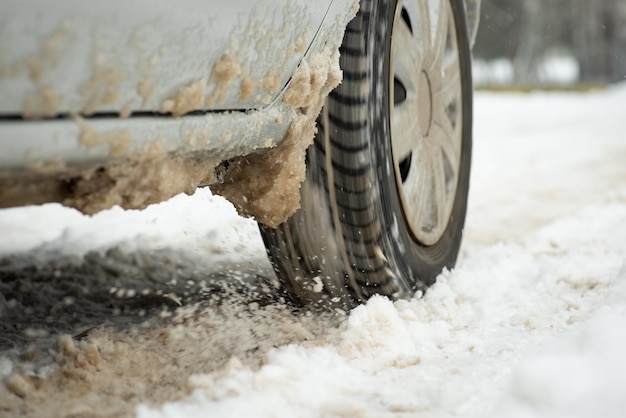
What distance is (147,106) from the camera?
116cm

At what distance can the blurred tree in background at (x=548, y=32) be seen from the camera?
24.0 meters

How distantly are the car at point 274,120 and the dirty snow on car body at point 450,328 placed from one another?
0.17 m

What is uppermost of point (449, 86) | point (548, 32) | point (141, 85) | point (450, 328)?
Answer: point (141, 85)

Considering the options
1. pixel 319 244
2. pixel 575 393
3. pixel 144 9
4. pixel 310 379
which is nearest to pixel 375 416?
pixel 310 379

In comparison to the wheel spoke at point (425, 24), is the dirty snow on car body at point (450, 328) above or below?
below

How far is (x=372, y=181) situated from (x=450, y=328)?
42 centimetres

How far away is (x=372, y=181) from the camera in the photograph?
172 cm

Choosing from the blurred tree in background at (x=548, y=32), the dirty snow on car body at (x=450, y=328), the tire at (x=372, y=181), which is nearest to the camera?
the dirty snow on car body at (x=450, y=328)

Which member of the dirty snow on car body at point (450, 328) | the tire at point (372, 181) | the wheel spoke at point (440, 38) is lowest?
the dirty snow on car body at point (450, 328)

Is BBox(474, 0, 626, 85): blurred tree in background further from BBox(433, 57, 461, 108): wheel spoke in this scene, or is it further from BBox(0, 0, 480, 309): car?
BBox(0, 0, 480, 309): car

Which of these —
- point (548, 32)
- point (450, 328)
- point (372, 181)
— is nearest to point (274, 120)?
point (372, 181)

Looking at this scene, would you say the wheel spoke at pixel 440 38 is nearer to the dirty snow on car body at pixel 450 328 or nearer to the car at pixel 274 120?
the car at pixel 274 120

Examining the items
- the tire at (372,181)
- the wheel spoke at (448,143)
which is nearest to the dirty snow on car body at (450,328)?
the tire at (372,181)

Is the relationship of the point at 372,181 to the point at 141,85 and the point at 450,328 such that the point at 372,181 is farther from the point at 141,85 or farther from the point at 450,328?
the point at 141,85
